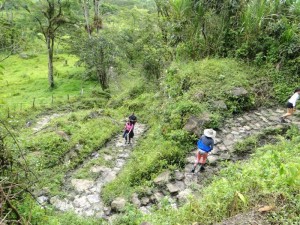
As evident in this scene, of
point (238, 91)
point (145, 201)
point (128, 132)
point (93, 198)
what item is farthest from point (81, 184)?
point (238, 91)

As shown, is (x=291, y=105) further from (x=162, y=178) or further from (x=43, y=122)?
(x=43, y=122)

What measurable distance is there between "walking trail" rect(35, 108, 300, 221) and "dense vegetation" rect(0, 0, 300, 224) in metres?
0.33

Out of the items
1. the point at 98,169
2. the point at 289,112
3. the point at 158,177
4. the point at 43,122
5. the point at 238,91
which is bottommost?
the point at 43,122

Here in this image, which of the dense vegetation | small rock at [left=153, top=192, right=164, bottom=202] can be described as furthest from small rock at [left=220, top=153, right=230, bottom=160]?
small rock at [left=153, top=192, right=164, bottom=202]

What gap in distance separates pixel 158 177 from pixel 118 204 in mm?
1397

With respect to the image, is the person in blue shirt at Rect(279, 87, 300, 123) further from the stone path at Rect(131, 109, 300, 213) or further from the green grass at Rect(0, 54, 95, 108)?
the green grass at Rect(0, 54, 95, 108)

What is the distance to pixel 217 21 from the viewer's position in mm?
13555

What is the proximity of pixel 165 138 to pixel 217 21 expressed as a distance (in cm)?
688

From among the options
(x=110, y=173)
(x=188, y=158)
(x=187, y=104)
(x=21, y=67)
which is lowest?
(x=21, y=67)

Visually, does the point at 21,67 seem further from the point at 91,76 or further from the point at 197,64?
the point at 197,64

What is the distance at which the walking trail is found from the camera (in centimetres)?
764

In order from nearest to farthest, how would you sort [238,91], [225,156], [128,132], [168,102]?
[225,156] → [238,91] → [168,102] → [128,132]

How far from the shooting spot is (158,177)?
27.1 feet

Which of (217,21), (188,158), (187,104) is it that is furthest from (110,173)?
(217,21)
